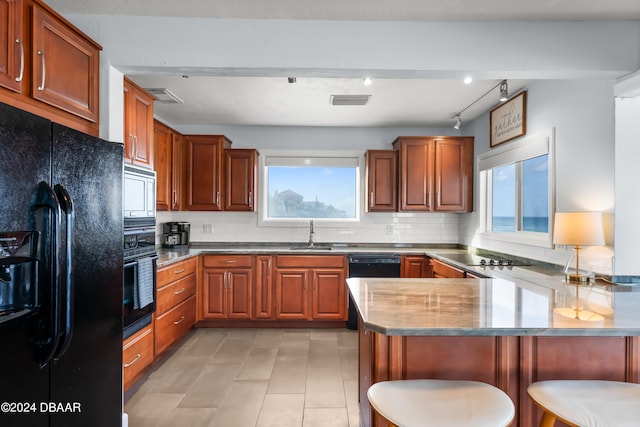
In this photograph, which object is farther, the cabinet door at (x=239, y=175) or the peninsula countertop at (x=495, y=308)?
the cabinet door at (x=239, y=175)

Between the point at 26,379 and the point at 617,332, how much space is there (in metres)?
2.14

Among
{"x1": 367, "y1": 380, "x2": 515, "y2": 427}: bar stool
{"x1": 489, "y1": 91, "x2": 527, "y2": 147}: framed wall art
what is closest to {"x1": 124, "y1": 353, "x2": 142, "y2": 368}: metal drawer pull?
{"x1": 367, "y1": 380, "x2": 515, "y2": 427}: bar stool

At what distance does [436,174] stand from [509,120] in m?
0.97

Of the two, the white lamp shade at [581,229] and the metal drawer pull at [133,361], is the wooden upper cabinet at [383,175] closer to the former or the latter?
the white lamp shade at [581,229]

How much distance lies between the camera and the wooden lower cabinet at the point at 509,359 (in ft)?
4.69

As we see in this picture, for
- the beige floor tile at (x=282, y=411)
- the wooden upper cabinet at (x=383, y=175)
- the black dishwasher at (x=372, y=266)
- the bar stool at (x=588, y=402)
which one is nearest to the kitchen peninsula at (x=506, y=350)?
the bar stool at (x=588, y=402)

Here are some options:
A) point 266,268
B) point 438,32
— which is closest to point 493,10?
point 438,32

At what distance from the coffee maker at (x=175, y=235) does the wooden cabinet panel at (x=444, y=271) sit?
283 cm

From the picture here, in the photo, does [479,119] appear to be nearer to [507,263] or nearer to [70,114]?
[507,263]

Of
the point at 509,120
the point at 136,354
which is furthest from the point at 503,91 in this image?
the point at 136,354

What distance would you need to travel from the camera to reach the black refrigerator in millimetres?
1228

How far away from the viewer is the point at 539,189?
10.2 feet

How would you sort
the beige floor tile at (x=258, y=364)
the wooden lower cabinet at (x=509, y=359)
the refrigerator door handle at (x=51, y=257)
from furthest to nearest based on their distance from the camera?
the beige floor tile at (x=258, y=364) → the wooden lower cabinet at (x=509, y=359) → the refrigerator door handle at (x=51, y=257)

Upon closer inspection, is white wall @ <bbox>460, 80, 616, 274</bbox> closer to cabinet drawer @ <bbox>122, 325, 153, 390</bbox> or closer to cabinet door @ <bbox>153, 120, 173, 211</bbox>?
cabinet drawer @ <bbox>122, 325, 153, 390</bbox>
